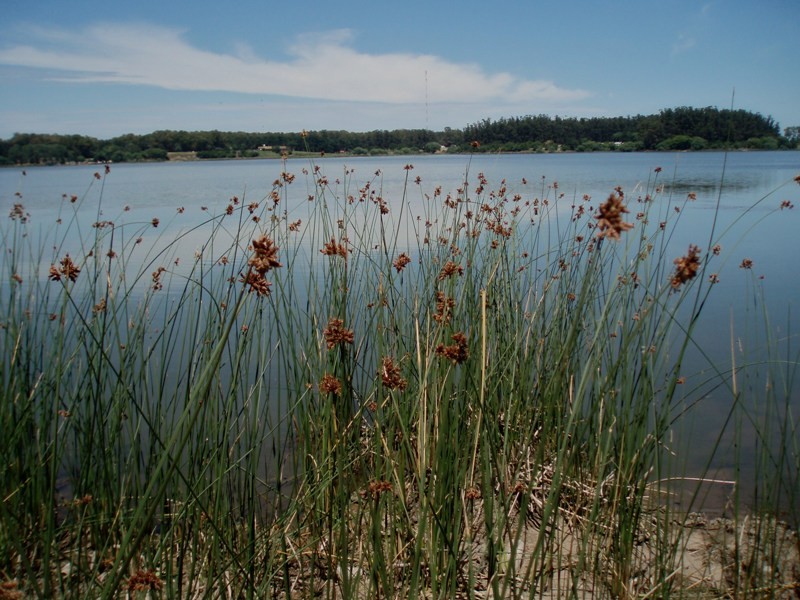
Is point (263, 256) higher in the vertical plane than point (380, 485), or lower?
higher

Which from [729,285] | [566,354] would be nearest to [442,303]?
[566,354]

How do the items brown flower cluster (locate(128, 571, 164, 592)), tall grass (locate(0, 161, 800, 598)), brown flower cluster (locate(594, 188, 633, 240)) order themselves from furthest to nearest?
tall grass (locate(0, 161, 800, 598)), brown flower cluster (locate(128, 571, 164, 592)), brown flower cluster (locate(594, 188, 633, 240))

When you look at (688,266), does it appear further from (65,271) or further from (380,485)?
(65,271)

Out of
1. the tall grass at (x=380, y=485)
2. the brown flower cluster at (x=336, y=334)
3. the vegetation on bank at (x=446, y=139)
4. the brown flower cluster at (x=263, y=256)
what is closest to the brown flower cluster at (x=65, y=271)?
the tall grass at (x=380, y=485)

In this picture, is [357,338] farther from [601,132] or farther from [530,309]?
[601,132]

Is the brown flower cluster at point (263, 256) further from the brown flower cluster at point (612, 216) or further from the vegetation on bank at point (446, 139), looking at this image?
the vegetation on bank at point (446, 139)

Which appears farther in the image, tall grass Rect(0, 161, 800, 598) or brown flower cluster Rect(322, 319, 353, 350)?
tall grass Rect(0, 161, 800, 598)

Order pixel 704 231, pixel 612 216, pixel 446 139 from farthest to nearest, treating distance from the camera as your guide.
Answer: pixel 446 139 < pixel 704 231 < pixel 612 216

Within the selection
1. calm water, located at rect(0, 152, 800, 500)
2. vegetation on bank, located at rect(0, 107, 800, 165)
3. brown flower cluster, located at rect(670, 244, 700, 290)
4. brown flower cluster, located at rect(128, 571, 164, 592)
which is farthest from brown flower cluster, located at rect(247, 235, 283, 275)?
vegetation on bank, located at rect(0, 107, 800, 165)

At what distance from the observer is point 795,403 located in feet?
11.1

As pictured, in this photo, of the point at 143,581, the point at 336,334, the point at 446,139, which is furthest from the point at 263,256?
the point at 446,139

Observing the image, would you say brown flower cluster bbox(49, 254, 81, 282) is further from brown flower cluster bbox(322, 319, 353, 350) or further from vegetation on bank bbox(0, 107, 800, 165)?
vegetation on bank bbox(0, 107, 800, 165)

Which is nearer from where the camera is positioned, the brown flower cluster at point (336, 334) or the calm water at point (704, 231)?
the brown flower cluster at point (336, 334)


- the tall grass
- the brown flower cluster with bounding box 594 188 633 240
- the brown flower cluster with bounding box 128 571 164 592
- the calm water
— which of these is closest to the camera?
the brown flower cluster with bounding box 594 188 633 240
